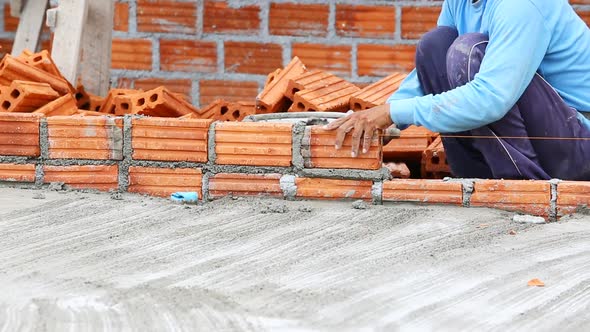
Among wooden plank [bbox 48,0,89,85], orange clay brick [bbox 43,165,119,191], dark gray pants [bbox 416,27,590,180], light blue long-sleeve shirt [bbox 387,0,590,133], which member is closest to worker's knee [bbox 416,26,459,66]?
dark gray pants [bbox 416,27,590,180]

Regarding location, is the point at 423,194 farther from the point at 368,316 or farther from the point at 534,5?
the point at 368,316

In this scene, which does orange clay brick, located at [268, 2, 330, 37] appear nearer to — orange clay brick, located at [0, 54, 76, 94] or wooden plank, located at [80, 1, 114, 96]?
wooden plank, located at [80, 1, 114, 96]

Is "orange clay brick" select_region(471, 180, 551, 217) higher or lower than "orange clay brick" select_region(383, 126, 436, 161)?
lower

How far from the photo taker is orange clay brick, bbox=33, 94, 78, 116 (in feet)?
14.1

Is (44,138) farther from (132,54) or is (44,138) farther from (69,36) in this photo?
(132,54)

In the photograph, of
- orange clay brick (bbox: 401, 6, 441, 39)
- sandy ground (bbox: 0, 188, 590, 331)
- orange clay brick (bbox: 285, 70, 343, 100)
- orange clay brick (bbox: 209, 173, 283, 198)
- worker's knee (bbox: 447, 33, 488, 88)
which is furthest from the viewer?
orange clay brick (bbox: 401, 6, 441, 39)

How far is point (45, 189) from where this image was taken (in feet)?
12.7

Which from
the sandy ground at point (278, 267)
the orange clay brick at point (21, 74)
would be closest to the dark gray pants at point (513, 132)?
the sandy ground at point (278, 267)

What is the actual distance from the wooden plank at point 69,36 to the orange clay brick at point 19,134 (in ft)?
Answer: 3.57

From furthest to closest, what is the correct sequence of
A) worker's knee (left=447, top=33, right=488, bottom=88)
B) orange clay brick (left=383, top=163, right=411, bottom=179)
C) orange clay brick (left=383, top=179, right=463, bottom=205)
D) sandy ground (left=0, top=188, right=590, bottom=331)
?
1. orange clay brick (left=383, top=163, right=411, bottom=179)
2. orange clay brick (left=383, top=179, right=463, bottom=205)
3. worker's knee (left=447, top=33, right=488, bottom=88)
4. sandy ground (left=0, top=188, right=590, bottom=331)

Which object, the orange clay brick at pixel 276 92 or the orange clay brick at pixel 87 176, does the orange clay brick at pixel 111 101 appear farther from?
the orange clay brick at pixel 87 176

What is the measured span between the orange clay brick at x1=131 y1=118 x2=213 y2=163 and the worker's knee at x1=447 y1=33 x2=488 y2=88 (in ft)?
3.25

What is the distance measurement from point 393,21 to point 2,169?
300cm

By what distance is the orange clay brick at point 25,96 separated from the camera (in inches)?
168
